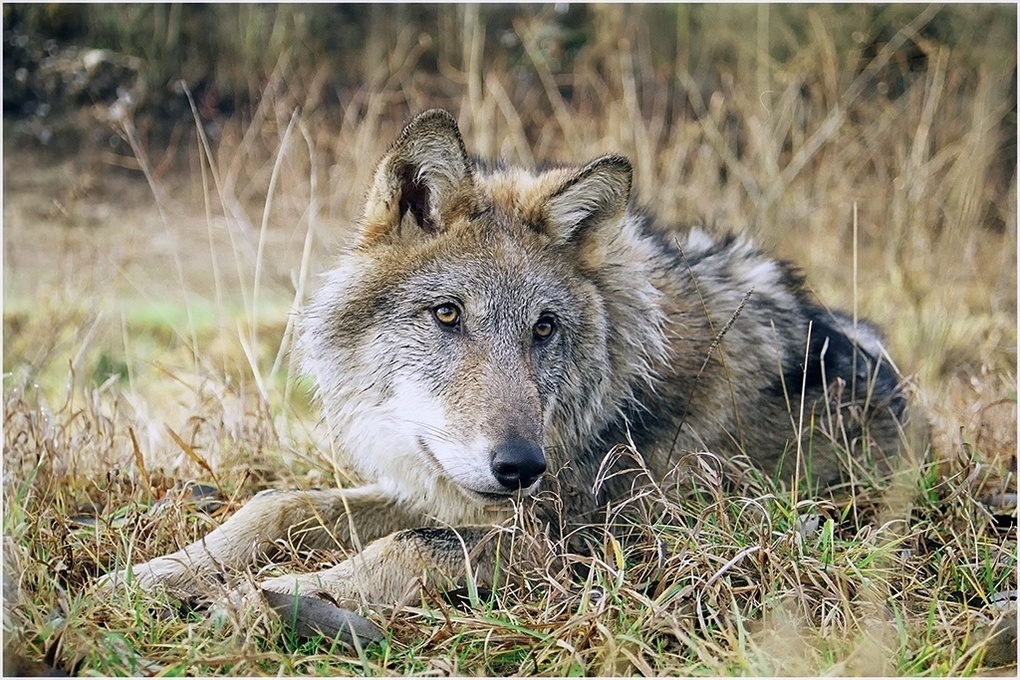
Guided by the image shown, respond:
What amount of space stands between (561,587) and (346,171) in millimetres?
6488

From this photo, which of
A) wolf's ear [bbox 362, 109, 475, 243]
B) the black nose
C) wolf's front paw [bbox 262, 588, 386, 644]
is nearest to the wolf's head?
wolf's ear [bbox 362, 109, 475, 243]

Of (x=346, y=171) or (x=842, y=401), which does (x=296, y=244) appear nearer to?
(x=346, y=171)

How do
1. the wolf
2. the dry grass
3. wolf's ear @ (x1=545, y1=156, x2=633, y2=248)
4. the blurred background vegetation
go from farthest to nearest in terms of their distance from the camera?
the blurred background vegetation < wolf's ear @ (x1=545, y1=156, x2=633, y2=248) < the wolf < the dry grass

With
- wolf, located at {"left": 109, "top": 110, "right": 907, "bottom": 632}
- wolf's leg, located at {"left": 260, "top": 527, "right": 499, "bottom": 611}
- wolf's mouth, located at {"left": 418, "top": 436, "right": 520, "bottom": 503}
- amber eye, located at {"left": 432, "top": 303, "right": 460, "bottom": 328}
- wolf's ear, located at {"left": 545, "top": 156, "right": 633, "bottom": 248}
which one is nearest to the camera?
wolf's mouth, located at {"left": 418, "top": 436, "right": 520, "bottom": 503}

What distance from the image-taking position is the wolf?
3730 millimetres

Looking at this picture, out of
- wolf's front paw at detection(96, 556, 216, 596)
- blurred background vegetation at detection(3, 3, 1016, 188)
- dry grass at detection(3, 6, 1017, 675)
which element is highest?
blurred background vegetation at detection(3, 3, 1016, 188)

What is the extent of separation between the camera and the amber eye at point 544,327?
393cm

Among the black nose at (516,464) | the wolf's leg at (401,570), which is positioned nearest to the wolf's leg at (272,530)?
the wolf's leg at (401,570)

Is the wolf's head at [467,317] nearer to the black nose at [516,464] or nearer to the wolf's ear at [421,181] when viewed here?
the wolf's ear at [421,181]

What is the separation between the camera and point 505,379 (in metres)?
3.71

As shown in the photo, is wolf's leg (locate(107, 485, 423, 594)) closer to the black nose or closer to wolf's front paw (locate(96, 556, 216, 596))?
wolf's front paw (locate(96, 556, 216, 596))

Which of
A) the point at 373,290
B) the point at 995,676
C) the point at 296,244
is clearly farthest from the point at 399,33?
the point at 995,676

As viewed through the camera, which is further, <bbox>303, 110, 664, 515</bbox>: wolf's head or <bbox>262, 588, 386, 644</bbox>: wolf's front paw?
<bbox>303, 110, 664, 515</bbox>: wolf's head

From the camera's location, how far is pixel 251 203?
11.4m
